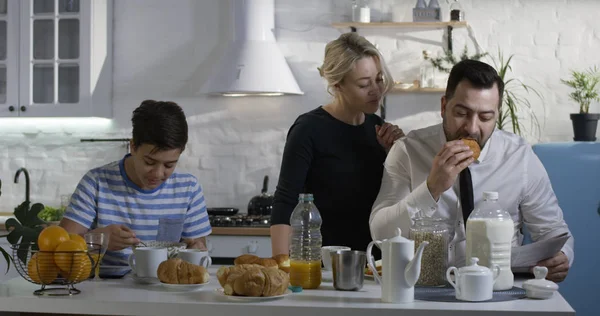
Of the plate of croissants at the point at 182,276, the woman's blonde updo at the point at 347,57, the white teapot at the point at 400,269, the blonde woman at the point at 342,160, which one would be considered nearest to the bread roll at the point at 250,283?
the plate of croissants at the point at 182,276

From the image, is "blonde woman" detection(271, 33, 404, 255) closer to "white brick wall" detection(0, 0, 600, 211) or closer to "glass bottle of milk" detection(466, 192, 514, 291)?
A: "glass bottle of milk" detection(466, 192, 514, 291)

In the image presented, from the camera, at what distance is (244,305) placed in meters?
2.10

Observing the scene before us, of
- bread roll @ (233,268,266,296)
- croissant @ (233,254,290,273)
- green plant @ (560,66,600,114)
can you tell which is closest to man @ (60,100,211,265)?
croissant @ (233,254,290,273)

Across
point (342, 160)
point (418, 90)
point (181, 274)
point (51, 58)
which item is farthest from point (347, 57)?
point (51, 58)

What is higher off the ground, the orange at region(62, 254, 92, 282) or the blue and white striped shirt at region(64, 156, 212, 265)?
the blue and white striped shirt at region(64, 156, 212, 265)

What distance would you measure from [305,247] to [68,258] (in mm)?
630

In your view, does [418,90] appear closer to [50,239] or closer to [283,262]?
[283,262]

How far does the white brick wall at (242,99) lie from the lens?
16.3ft

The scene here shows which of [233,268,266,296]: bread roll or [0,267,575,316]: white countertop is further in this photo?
[233,268,266,296]: bread roll

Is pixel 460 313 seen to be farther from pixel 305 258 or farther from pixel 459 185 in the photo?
pixel 459 185

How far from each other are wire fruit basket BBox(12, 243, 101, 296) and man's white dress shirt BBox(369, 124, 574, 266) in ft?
3.02

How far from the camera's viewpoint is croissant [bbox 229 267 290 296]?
2.14 meters

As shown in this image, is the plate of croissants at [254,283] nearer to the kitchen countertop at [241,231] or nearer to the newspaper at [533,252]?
the newspaper at [533,252]

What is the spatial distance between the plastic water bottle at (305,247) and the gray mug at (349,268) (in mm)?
76
